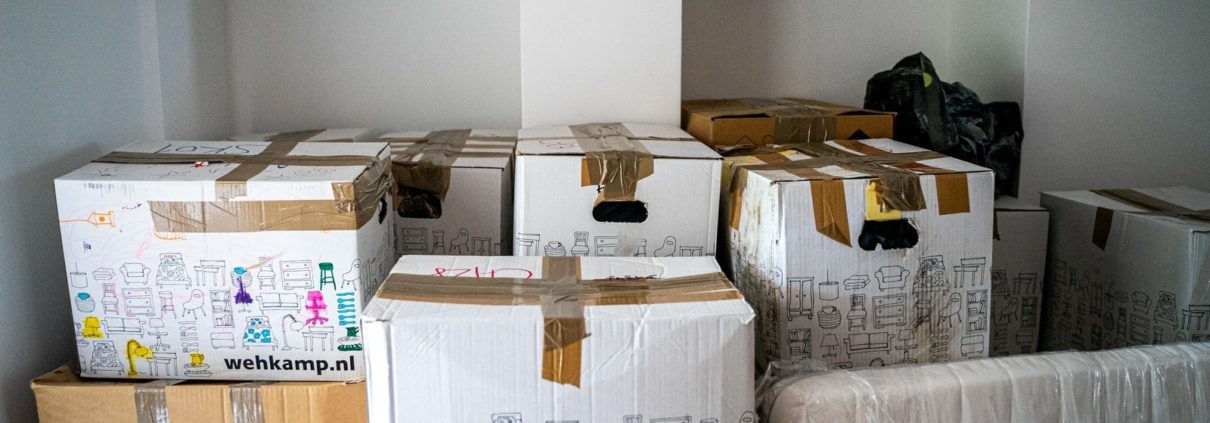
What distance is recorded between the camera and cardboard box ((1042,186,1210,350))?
1.55 metres

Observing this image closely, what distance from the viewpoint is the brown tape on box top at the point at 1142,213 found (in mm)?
1646

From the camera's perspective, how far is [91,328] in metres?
1.30

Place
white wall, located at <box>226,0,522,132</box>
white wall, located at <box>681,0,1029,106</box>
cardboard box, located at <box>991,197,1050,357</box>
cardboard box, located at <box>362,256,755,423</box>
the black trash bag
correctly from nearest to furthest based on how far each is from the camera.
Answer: cardboard box, located at <box>362,256,755,423</box>
cardboard box, located at <box>991,197,1050,357</box>
the black trash bag
white wall, located at <box>226,0,522,132</box>
white wall, located at <box>681,0,1029,106</box>

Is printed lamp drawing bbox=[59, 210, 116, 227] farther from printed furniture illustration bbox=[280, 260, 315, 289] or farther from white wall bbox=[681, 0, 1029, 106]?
white wall bbox=[681, 0, 1029, 106]

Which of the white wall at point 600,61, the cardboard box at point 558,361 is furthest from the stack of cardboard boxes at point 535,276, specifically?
the white wall at point 600,61

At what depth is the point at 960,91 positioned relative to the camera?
211cm

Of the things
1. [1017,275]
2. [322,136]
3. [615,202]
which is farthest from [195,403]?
[1017,275]

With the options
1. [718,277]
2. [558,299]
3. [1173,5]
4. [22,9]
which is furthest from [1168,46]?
[22,9]

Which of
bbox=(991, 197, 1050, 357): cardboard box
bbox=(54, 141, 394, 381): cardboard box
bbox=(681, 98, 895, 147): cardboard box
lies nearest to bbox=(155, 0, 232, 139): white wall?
bbox=(54, 141, 394, 381): cardboard box

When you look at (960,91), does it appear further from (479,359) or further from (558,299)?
(479,359)

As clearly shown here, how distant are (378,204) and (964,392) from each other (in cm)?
102

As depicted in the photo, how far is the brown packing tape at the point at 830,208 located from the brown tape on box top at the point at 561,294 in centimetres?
22

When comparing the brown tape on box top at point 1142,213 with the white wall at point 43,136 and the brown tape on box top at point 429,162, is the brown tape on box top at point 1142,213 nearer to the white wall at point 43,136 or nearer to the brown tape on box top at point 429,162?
the brown tape on box top at point 429,162

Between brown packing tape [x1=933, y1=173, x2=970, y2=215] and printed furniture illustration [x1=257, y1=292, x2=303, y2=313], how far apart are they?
A: 1074 millimetres
